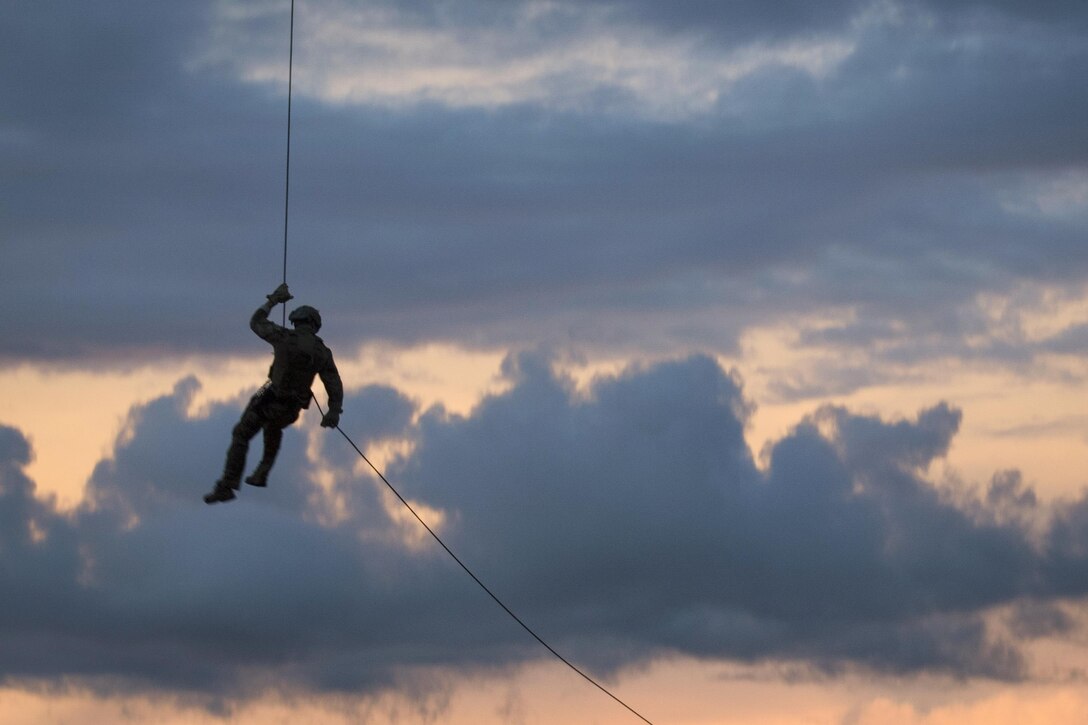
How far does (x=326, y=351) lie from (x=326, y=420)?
1.54 metres

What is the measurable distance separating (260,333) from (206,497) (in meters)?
4.09

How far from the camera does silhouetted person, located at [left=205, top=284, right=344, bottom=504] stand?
73.2 m

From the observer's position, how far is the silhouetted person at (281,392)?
7319 centimetres

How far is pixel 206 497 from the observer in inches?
2931

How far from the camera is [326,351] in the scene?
7381 centimetres

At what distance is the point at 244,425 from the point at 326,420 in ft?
6.47

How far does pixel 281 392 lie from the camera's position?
73688 mm

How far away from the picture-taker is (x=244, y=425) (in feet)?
243

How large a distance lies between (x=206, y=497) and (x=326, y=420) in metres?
3.33

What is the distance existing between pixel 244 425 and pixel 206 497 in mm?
1811

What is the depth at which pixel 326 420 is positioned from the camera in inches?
2889

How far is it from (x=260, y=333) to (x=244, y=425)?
2381mm
